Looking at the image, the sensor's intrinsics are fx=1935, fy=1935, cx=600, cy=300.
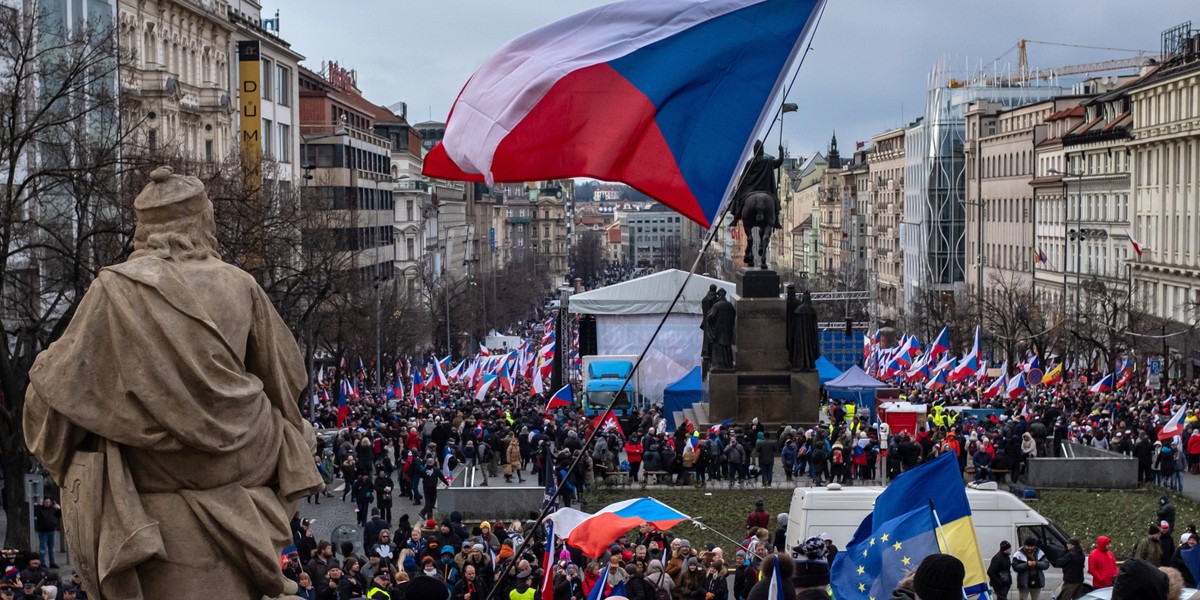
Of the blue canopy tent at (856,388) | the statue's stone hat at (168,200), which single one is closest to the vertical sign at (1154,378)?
the blue canopy tent at (856,388)

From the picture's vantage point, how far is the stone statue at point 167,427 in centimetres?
A: 642

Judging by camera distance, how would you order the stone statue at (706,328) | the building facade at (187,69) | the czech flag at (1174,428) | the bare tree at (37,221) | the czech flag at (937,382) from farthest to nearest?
the building facade at (187,69) → the czech flag at (937,382) → the stone statue at (706,328) → the czech flag at (1174,428) → the bare tree at (37,221)

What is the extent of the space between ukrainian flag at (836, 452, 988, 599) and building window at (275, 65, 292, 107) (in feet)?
254

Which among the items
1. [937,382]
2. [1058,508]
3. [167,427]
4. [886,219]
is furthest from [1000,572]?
[886,219]

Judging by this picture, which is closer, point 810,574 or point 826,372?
point 810,574

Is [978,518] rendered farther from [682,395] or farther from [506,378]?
[506,378]

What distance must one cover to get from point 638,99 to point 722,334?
75.9 feet

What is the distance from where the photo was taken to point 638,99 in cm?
1261

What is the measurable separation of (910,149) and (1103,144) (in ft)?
133

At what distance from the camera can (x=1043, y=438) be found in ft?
116

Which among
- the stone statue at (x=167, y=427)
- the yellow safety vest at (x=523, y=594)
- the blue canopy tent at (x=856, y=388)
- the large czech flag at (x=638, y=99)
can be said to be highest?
the large czech flag at (x=638, y=99)

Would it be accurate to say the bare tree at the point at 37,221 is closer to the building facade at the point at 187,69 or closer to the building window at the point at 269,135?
the building facade at the point at 187,69

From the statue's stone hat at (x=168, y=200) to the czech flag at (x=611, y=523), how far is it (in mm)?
10438

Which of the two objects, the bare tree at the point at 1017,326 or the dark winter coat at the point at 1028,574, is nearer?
the dark winter coat at the point at 1028,574
